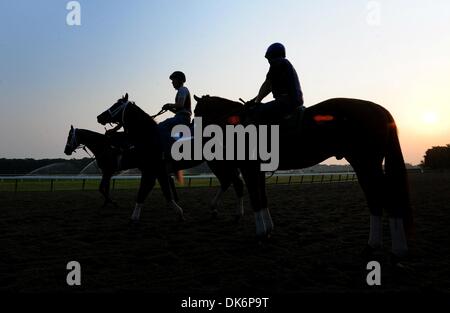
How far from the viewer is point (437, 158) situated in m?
77.9

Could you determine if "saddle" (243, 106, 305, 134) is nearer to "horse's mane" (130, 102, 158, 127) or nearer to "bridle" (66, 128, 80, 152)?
"horse's mane" (130, 102, 158, 127)

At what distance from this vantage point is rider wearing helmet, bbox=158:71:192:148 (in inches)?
339

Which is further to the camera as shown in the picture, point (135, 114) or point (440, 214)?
point (440, 214)

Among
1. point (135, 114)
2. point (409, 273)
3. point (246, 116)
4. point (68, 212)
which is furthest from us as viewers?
point (68, 212)

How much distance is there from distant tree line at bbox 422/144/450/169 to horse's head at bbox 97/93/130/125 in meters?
79.3

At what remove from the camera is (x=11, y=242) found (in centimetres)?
610

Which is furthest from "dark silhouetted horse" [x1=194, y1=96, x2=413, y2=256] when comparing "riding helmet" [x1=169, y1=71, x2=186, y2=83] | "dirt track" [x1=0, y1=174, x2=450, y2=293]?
"riding helmet" [x1=169, y1=71, x2=186, y2=83]

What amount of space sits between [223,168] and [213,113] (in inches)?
90.9

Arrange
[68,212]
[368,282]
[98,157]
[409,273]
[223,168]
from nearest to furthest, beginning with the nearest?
[368,282] → [409,273] → [223,168] → [68,212] → [98,157]

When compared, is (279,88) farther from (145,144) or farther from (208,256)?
(145,144)

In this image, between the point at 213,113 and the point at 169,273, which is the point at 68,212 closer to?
the point at 213,113
